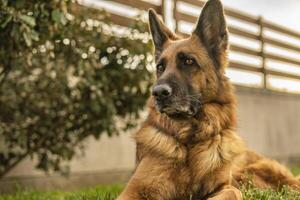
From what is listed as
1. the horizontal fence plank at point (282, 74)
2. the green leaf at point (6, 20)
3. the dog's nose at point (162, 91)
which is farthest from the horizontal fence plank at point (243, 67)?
the dog's nose at point (162, 91)

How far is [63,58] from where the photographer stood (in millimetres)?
6598

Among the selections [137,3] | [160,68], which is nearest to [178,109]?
[160,68]

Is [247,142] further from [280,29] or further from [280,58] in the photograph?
[280,29]

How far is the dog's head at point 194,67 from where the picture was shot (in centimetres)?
434

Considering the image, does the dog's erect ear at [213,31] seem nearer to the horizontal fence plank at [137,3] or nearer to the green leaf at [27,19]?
the green leaf at [27,19]

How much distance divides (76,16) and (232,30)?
6.71 meters

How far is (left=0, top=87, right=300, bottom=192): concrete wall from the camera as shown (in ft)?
26.1

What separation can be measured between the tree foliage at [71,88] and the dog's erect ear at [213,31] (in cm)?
195

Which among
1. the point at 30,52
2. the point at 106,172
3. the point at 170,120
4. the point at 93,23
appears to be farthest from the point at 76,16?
the point at 106,172

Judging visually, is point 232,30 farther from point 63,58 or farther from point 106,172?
point 63,58

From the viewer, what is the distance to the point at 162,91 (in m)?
4.26

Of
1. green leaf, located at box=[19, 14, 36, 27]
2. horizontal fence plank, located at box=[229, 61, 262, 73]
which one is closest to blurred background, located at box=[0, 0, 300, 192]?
green leaf, located at box=[19, 14, 36, 27]

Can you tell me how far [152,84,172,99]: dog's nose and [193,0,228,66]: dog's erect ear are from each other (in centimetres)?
67

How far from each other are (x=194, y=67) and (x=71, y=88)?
2.86 metres
